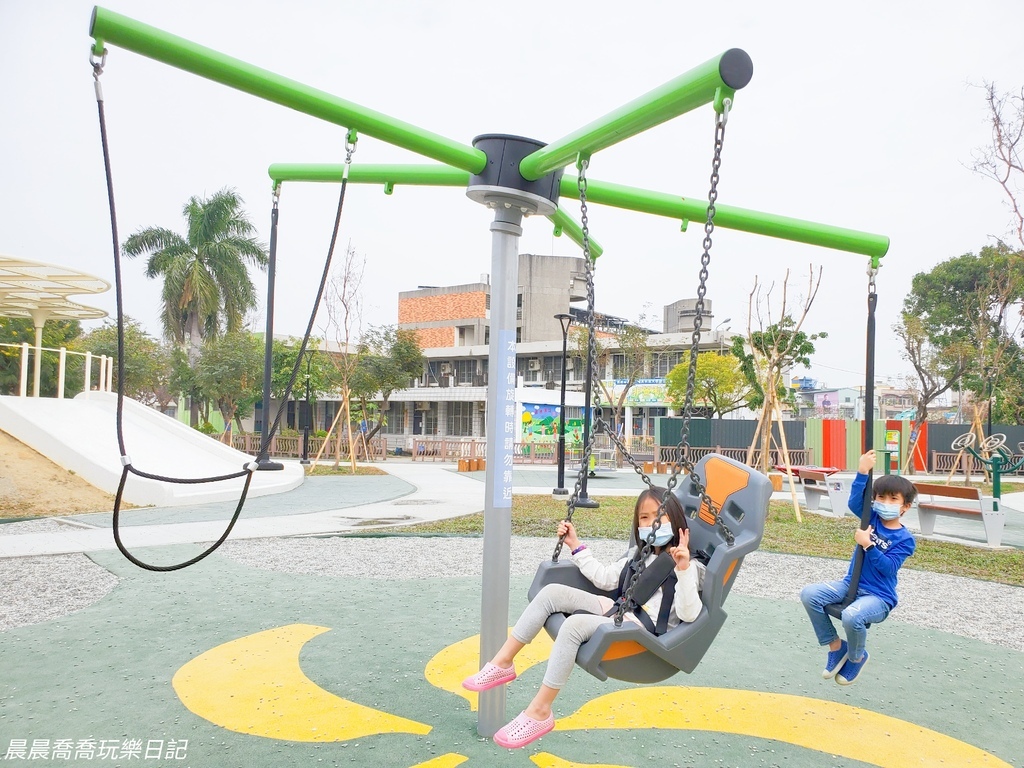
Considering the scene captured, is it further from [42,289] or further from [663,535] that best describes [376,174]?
[42,289]

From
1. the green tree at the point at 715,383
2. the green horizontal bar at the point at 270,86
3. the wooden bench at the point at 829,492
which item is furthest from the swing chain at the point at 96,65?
the green tree at the point at 715,383

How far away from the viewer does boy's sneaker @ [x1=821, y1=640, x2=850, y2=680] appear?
12.3 feet

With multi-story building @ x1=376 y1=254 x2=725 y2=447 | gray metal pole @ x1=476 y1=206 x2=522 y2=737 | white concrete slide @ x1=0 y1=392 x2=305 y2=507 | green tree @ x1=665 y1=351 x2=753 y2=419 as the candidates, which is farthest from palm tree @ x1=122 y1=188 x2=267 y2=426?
gray metal pole @ x1=476 y1=206 x2=522 y2=737

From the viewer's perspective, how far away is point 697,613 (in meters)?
2.97

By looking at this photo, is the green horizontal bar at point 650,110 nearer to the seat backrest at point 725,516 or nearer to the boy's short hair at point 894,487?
the seat backrest at point 725,516

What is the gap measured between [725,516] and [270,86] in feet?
8.96

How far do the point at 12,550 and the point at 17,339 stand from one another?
88.3ft

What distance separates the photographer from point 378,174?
158 inches

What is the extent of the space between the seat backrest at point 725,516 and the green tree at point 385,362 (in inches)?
923

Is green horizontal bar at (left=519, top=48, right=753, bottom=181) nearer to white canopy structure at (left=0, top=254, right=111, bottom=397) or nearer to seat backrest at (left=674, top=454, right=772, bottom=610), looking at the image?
seat backrest at (left=674, top=454, right=772, bottom=610)

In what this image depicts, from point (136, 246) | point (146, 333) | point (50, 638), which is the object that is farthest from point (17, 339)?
point (50, 638)

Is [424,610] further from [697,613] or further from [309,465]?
[309,465]

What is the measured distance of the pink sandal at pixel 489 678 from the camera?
3164 mm

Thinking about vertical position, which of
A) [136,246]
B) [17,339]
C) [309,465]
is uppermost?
[136,246]
